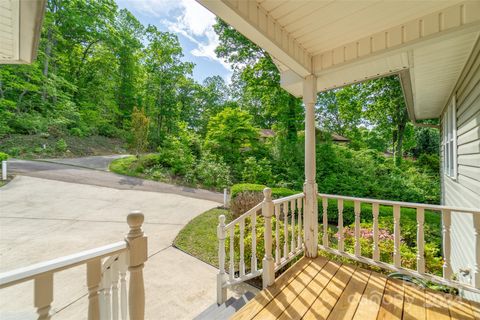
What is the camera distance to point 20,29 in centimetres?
146

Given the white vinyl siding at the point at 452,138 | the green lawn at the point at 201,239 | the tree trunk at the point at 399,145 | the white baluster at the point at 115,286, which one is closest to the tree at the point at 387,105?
the tree trunk at the point at 399,145

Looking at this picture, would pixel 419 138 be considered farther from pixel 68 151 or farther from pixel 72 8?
pixel 72 8

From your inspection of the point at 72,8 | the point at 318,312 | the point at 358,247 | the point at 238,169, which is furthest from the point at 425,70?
the point at 72,8

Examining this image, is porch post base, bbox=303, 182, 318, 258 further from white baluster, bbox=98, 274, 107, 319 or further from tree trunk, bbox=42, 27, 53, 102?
tree trunk, bbox=42, 27, 53, 102

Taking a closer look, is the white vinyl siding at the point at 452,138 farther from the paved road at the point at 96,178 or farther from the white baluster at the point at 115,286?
the paved road at the point at 96,178

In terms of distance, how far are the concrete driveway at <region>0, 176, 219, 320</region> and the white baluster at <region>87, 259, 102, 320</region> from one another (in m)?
0.21

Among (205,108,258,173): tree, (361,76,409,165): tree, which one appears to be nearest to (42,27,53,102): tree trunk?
(205,108,258,173): tree

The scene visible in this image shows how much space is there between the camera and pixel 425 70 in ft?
9.83

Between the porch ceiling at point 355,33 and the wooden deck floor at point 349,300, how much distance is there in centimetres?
227

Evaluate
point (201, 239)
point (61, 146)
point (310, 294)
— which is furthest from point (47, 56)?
point (310, 294)

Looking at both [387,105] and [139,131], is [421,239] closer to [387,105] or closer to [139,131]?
[387,105]

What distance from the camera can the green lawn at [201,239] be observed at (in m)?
4.26

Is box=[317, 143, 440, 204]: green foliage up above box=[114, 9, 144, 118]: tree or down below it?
below

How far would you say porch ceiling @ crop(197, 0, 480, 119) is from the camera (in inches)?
66.4
